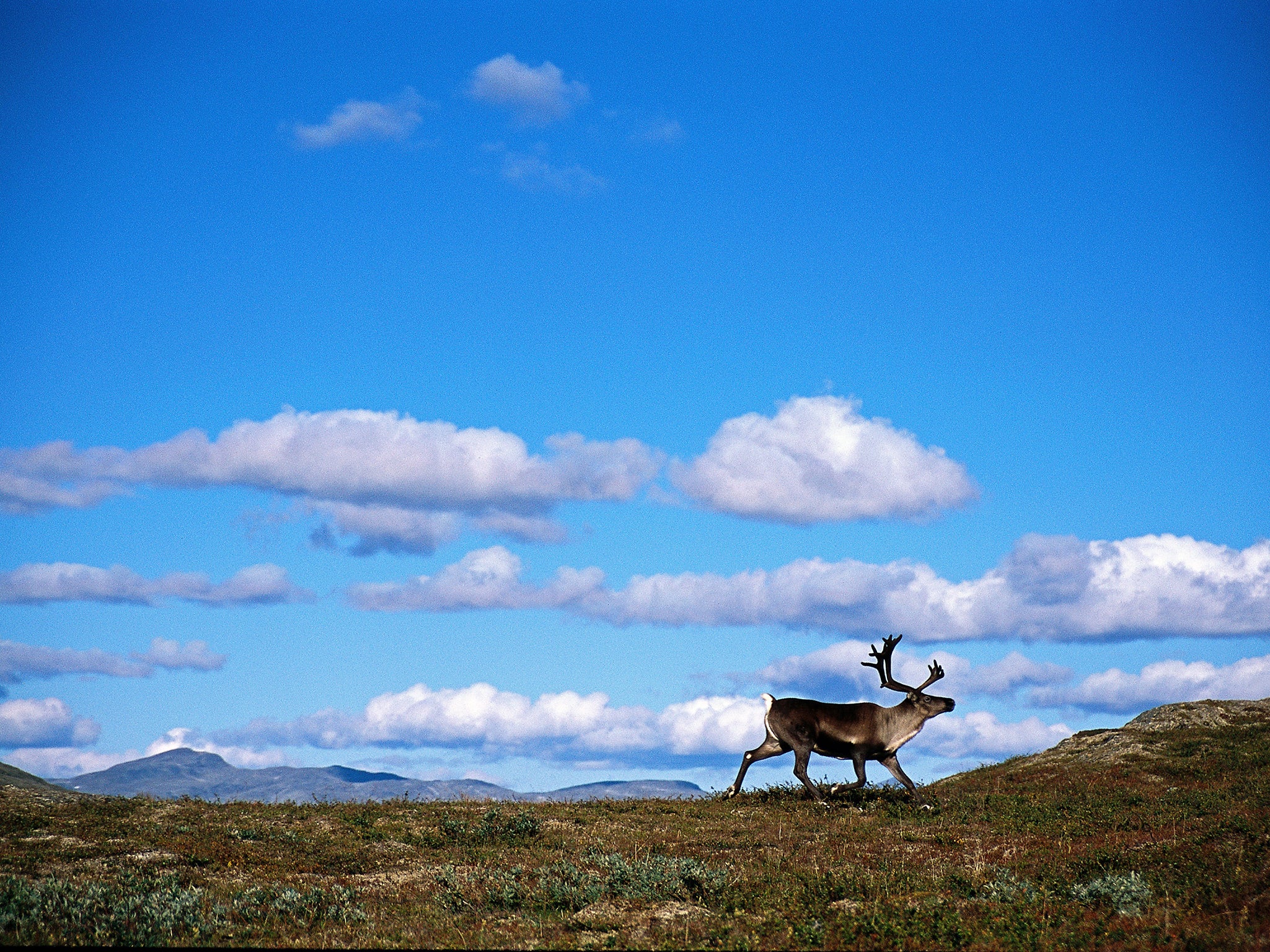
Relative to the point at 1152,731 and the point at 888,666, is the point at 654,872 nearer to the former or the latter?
the point at 888,666

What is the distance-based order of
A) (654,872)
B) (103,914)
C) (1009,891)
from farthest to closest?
(654,872) → (1009,891) → (103,914)

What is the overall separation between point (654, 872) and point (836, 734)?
38.5 ft

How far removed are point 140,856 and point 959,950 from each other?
13304 millimetres

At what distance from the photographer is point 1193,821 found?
21094mm

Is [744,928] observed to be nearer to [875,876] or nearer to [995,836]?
[875,876]

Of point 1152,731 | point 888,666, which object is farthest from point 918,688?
point 1152,731

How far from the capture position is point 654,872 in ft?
54.3

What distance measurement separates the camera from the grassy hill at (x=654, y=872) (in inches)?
536

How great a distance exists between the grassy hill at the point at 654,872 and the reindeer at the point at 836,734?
0.86 meters

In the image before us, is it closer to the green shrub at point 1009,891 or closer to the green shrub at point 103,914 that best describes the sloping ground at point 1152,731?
the green shrub at point 1009,891

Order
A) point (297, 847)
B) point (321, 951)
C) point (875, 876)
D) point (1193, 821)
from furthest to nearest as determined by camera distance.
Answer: point (1193, 821) < point (297, 847) < point (875, 876) < point (321, 951)

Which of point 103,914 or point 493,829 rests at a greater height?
point 493,829

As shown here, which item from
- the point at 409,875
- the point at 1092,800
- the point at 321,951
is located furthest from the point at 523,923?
the point at 1092,800

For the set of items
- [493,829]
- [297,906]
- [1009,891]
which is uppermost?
[493,829]
